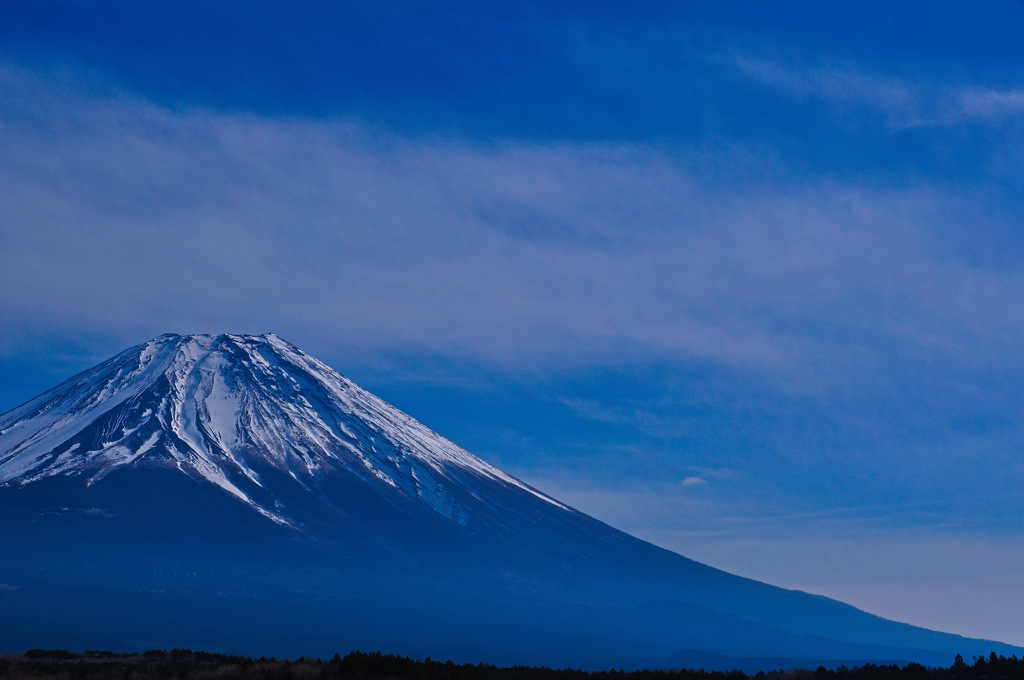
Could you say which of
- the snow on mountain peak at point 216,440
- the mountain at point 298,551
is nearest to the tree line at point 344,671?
the mountain at point 298,551

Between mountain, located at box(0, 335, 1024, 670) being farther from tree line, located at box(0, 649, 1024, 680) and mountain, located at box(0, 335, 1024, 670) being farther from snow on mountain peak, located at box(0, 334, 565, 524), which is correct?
tree line, located at box(0, 649, 1024, 680)

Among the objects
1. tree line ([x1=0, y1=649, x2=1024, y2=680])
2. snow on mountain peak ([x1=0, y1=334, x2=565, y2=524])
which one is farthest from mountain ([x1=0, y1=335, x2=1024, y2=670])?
tree line ([x1=0, y1=649, x2=1024, y2=680])

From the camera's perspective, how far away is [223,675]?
26.0 m

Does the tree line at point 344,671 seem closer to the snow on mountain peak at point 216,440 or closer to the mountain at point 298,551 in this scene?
the mountain at point 298,551

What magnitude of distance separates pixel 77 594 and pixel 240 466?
170 feet

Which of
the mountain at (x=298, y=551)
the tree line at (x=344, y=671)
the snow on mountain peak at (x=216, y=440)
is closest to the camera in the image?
the tree line at (x=344, y=671)

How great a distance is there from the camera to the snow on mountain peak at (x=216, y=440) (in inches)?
6407

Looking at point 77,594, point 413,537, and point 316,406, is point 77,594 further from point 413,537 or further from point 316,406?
point 316,406

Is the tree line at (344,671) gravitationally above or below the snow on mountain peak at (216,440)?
below

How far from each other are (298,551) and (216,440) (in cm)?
4118

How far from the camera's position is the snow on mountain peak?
534 ft

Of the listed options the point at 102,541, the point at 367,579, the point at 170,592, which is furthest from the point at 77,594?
the point at 367,579

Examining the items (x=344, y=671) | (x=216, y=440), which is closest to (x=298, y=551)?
(x=216, y=440)

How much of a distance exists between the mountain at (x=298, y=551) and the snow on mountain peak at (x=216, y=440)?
42cm
